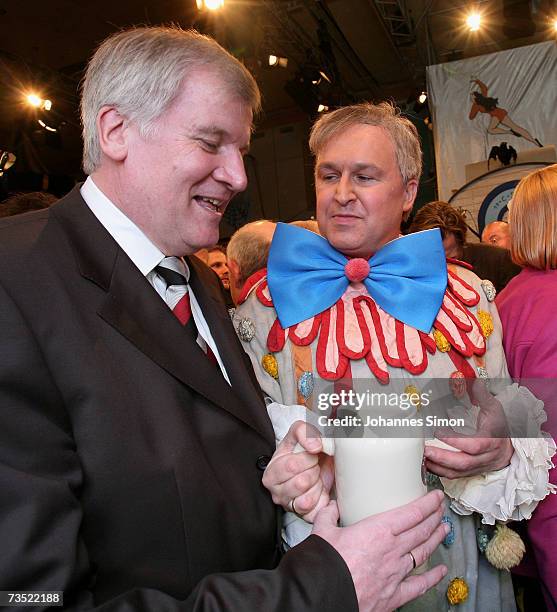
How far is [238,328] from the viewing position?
1479 millimetres

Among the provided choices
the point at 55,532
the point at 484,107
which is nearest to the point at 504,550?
the point at 55,532

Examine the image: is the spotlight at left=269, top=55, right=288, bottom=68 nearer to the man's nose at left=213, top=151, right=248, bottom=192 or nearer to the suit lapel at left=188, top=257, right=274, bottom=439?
the suit lapel at left=188, top=257, right=274, bottom=439

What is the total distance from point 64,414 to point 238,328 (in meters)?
0.68

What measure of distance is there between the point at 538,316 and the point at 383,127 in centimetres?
70

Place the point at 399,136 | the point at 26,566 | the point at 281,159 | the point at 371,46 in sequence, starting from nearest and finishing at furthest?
the point at 26,566 → the point at 399,136 → the point at 371,46 → the point at 281,159

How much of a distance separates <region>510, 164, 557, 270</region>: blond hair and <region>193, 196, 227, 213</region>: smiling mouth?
41.9 inches

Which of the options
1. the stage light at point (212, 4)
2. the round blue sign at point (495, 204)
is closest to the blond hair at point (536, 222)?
the stage light at point (212, 4)

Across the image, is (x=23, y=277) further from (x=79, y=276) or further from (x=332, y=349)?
(x=332, y=349)

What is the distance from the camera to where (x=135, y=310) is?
996 millimetres

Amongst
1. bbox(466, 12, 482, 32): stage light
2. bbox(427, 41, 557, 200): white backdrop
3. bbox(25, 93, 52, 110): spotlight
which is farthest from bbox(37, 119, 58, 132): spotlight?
bbox(466, 12, 482, 32): stage light

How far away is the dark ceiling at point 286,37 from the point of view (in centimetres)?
564

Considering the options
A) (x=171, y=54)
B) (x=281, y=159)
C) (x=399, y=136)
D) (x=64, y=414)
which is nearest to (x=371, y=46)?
(x=281, y=159)

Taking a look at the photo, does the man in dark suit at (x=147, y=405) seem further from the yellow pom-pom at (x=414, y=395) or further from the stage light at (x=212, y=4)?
the stage light at (x=212, y=4)

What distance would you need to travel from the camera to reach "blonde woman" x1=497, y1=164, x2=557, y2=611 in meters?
1.56
